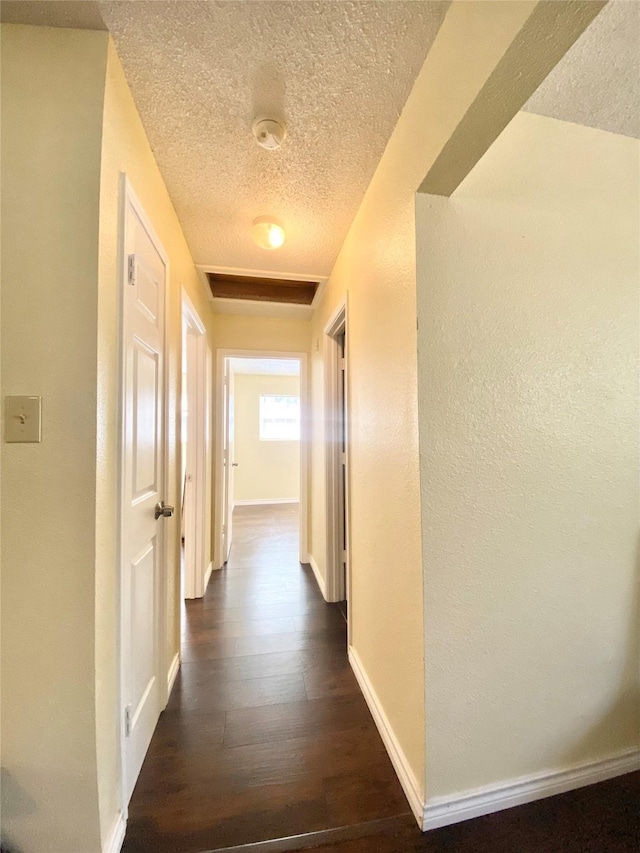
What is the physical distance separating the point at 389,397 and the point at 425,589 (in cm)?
69

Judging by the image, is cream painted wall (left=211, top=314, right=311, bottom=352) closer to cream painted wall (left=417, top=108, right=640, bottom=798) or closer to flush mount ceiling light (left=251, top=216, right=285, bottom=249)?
flush mount ceiling light (left=251, top=216, right=285, bottom=249)

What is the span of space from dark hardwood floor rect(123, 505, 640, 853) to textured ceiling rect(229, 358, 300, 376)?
3770 millimetres

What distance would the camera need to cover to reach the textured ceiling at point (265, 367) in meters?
4.85

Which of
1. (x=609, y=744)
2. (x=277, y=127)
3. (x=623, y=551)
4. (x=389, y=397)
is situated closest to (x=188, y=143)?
(x=277, y=127)

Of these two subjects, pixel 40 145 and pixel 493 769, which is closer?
pixel 40 145

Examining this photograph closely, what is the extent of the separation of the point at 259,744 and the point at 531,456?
158cm

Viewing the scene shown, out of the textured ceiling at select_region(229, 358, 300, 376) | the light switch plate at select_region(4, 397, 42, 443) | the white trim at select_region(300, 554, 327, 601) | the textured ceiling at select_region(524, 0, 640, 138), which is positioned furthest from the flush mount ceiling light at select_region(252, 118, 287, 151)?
the textured ceiling at select_region(229, 358, 300, 376)

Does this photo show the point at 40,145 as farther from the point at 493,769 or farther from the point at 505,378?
the point at 493,769

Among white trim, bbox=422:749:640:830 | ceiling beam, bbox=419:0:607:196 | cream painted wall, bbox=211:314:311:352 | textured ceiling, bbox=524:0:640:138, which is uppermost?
textured ceiling, bbox=524:0:640:138

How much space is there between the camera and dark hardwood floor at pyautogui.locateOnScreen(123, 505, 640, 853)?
3.22 feet

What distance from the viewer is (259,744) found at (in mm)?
1290

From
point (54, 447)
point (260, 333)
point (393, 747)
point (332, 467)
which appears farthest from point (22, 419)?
point (260, 333)

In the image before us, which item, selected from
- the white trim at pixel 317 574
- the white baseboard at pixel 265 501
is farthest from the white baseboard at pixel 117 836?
the white baseboard at pixel 265 501

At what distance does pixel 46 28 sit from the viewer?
2.86 feet
